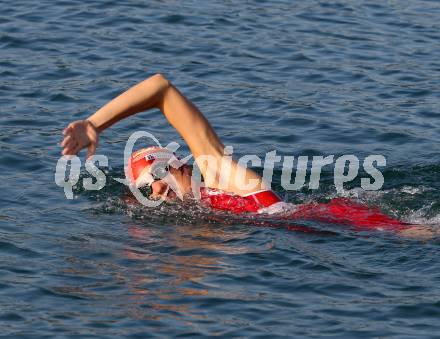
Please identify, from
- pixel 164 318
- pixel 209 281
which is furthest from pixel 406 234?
pixel 164 318

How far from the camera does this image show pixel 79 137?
30.6 ft

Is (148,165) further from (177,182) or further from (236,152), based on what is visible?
(236,152)

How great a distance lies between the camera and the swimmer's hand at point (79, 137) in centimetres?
916

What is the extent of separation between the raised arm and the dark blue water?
681mm

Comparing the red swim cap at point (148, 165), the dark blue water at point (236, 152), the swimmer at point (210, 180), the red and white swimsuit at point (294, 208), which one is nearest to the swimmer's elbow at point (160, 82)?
the swimmer at point (210, 180)

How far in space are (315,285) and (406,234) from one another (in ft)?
4.56

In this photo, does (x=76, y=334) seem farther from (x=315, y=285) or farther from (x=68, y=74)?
(x=68, y=74)

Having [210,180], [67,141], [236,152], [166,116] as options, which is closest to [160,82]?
[166,116]

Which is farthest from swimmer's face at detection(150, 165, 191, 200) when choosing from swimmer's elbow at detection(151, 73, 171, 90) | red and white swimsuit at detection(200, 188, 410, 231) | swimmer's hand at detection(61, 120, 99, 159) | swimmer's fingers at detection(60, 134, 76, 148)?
swimmer's fingers at detection(60, 134, 76, 148)

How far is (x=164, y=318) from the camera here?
898 centimetres

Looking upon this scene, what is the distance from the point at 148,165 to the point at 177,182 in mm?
322

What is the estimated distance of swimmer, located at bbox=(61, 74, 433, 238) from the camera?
34.9 feet

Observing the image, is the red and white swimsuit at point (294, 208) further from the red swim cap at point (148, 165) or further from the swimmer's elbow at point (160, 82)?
Answer: the swimmer's elbow at point (160, 82)

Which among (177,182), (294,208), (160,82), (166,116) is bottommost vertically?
(294,208)
